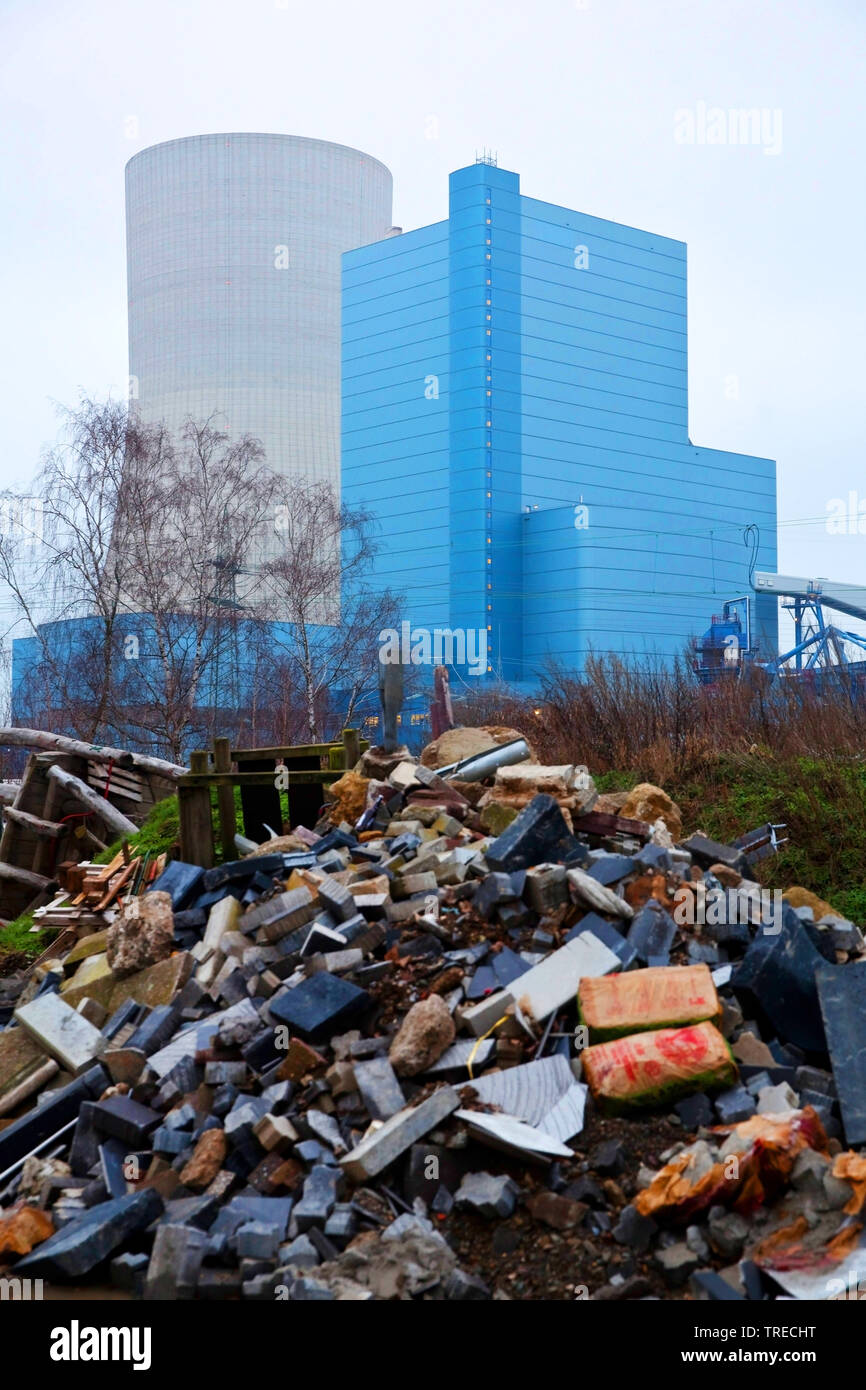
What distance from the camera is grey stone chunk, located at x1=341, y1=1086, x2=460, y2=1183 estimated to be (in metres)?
4.38

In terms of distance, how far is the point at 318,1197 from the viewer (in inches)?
170

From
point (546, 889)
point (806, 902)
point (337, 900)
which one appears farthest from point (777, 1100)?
point (806, 902)

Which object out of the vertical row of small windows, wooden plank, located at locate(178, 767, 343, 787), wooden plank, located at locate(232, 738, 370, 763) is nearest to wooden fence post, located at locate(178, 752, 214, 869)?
wooden plank, located at locate(178, 767, 343, 787)

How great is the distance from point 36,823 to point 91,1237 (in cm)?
779

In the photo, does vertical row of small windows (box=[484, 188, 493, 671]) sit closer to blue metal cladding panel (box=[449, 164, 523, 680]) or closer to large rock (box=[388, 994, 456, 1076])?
blue metal cladding panel (box=[449, 164, 523, 680])

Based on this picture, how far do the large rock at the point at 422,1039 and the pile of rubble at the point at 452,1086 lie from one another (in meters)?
0.02

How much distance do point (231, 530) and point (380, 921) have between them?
19906 mm

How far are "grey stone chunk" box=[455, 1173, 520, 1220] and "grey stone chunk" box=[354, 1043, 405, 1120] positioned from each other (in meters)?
0.49

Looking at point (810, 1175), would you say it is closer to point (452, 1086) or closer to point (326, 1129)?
point (452, 1086)

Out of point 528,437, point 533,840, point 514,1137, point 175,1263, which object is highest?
point 528,437

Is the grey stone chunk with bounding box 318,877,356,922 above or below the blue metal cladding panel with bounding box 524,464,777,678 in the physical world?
below

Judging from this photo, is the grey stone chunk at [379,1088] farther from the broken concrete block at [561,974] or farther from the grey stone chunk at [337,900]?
the grey stone chunk at [337,900]

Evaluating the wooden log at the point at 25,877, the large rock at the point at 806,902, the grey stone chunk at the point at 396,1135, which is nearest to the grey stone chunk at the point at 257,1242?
the grey stone chunk at the point at 396,1135

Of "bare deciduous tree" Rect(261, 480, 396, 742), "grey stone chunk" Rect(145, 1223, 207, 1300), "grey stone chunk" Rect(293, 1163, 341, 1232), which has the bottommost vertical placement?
"grey stone chunk" Rect(145, 1223, 207, 1300)
